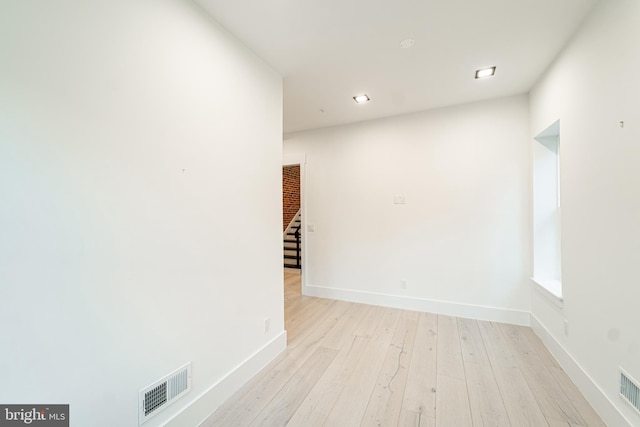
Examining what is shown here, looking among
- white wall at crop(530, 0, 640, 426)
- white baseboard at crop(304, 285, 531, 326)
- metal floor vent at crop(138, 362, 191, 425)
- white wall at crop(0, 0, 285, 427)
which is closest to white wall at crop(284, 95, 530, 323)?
white baseboard at crop(304, 285, 531, 326)

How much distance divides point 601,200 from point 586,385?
4.31ft

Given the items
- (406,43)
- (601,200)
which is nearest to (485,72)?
(406,43)

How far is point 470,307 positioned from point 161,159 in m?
3.66

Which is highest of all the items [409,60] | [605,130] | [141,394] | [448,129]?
[409,60]

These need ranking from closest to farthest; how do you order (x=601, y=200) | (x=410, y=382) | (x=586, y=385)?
(x=601, y=200)
(x=586, y=385)
(x=410, y=382)

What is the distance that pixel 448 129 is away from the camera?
3.43 m

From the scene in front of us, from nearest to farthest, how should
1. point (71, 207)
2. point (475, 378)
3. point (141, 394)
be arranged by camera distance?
point (71, 207) < point (141, 394) < point (475, 378)

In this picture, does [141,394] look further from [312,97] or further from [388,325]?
[312,97]

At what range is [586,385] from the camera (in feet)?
6.10

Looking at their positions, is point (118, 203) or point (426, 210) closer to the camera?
point (118, 203)

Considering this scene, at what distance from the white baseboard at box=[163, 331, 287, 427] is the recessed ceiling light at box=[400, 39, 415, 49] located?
278 centimetres

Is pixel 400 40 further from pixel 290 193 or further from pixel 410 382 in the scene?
pixel 290 193

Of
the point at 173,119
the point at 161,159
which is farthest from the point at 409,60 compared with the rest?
the point at 161,159

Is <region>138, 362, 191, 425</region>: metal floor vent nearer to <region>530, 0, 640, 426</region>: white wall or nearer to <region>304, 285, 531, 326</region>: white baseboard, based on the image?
<region>530, 0, 640, 426</region>: white wall
